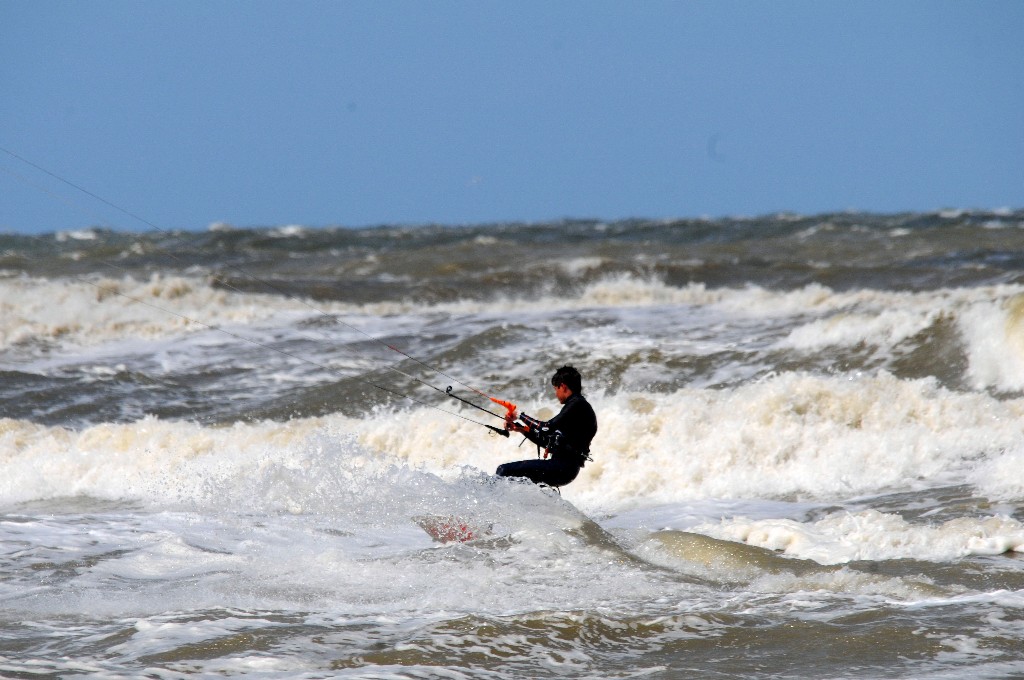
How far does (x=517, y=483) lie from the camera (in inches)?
360

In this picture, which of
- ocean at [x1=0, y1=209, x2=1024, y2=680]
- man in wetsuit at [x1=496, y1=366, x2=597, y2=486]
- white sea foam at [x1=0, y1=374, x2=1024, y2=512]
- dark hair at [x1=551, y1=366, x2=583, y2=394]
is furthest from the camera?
white sea foam at [x1=0, y1=374, x2=1024, y2=512]

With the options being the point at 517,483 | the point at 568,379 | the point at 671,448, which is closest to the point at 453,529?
the point at 517,483

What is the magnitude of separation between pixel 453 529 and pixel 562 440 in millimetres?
1054

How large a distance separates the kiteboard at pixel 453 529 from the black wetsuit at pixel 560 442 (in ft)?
1.53

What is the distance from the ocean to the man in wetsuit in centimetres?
18

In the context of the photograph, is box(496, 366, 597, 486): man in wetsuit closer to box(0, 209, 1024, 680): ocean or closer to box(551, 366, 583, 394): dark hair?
box(551, 366, 583, 394): dark hair

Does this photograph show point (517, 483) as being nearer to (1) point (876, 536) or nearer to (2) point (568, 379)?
(2) point (568, 379)

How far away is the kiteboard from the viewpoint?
9.05 metres

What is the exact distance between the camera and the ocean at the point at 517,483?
22.2ft

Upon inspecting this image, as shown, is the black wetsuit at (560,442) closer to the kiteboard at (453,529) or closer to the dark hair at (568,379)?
the dark hair at (568,379)

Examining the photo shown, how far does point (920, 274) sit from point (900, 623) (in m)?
19.7

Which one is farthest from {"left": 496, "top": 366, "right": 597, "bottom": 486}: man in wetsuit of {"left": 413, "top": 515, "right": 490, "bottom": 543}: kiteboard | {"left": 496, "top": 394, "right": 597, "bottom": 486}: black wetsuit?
{"left": 413, "top": 515, "right": 490, "bottom": 543}: kiteboard

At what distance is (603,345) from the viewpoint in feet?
60.0

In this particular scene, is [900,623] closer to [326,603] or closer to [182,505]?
[326,603]
